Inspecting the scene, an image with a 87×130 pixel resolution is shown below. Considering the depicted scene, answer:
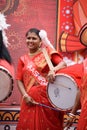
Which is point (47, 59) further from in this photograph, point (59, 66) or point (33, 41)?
point (33, 41)

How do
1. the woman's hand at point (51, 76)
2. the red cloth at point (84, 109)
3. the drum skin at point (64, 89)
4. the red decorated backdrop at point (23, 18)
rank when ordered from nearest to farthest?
the red cloth at point (84, 109)
the drum skin at point (64, 89)
the woman's hand at point (51, 76)
the red decorated backdrop at point (23, 18)

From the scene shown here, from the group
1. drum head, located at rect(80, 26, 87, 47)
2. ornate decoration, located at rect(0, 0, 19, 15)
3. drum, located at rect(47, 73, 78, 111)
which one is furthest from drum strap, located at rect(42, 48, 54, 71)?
ornate decoration, located at rect(0, 0, 19, 15)

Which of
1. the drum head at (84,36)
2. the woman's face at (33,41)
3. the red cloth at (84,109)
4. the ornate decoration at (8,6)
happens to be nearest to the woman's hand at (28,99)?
the woman's face at (33,41)

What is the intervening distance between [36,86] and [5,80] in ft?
0.99

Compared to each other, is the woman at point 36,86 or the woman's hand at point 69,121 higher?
the woman at point 36,86

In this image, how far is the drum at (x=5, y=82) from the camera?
3.28 m

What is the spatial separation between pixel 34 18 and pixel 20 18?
173mm

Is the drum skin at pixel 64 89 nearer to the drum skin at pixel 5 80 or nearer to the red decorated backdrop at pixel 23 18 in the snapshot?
the drum skin at pixel 5 80

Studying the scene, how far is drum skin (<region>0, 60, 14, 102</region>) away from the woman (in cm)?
12

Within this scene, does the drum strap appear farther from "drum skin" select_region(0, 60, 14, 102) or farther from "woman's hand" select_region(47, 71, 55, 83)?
"drum skin" select_region(0, 60, 14, 102)

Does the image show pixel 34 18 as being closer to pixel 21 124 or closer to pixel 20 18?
pixel 20 18

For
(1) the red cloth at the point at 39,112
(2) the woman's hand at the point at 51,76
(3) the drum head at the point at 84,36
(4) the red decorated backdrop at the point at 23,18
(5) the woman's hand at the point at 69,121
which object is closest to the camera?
(5) the woman's hand at the point at 69,121

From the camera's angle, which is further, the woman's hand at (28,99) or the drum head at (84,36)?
the drum head at (84,36)

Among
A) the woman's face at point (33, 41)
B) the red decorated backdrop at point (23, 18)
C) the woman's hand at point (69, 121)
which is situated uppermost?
the red decorated backdrop at point (23, 18)
